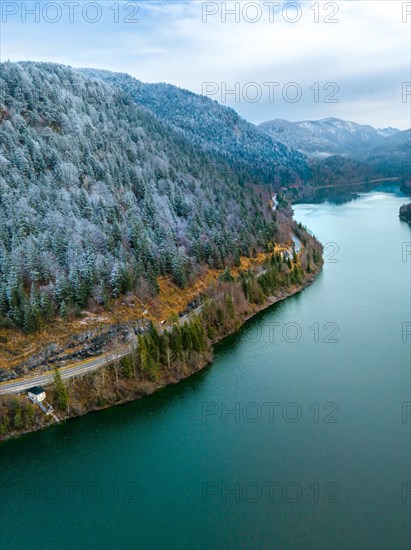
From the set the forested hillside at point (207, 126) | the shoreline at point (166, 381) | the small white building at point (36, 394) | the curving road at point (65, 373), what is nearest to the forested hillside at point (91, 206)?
the curving road at point (65, 373)

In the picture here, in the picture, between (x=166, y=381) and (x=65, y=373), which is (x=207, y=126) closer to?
(x=166, y=381)

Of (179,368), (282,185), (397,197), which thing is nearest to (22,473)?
(179,368)

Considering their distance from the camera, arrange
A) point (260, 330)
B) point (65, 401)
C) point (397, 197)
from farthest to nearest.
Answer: point (397, 197) < point (260, 330) < point (65, 401)

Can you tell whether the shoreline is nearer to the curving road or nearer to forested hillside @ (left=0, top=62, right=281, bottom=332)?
the curving road

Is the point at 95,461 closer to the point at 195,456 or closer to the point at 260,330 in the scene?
the point at 195,456

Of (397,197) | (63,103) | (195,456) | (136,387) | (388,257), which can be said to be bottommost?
(195,456)

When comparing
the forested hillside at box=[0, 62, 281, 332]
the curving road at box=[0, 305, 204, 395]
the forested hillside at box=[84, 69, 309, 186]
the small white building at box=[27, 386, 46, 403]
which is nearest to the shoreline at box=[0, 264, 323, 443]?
the curving road at box=[0, 305, 204, 395]
